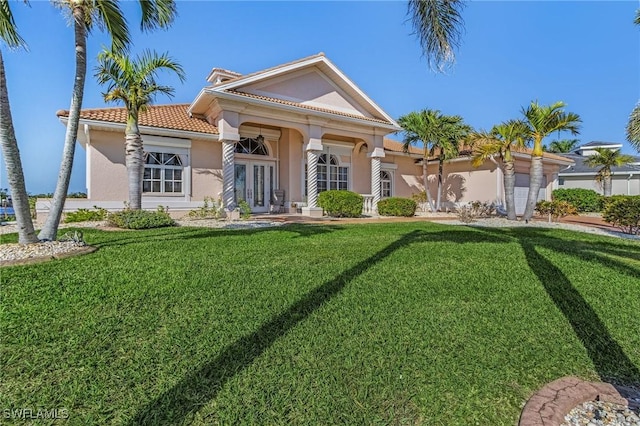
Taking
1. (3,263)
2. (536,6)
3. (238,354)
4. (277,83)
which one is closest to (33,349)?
(238,354)

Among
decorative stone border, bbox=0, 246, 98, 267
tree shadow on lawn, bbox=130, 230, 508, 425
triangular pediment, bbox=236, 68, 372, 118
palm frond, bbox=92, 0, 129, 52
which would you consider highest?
triangular pediment, bbox=236, 68, 372, 118

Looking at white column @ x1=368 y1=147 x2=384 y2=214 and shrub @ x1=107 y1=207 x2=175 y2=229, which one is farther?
white column @ x1=368 y1=147 x2=384 y2=214

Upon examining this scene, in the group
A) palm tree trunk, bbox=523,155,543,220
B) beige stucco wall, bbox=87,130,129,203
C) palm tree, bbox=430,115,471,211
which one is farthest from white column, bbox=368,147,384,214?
beige stucco wall, bbox=87,130,129,203

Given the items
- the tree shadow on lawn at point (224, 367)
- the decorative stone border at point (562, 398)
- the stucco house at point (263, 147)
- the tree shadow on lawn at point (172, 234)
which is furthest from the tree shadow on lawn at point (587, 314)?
the stucco house at point (263, 147)

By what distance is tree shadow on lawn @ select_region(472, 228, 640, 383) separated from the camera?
3277mm

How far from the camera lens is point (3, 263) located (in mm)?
5598

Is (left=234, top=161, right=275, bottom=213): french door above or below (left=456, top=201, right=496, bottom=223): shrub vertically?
above

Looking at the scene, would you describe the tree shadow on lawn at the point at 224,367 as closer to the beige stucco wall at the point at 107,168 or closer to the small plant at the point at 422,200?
the beige stucco wall at the point at 107,168

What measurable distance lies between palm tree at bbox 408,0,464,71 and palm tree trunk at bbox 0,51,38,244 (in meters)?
8.60

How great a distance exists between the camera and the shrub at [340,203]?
53.4 ft

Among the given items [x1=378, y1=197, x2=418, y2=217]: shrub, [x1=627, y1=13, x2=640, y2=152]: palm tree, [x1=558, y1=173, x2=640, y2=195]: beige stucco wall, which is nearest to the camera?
[x1=627, y1=13, x2=640, y2=152]: palm tree

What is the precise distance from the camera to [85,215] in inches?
500

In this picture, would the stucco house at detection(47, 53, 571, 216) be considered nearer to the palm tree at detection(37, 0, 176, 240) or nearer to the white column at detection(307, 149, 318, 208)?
the white column at detection(307, 149, 318, 208)

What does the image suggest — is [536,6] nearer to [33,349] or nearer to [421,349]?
[421,349]
